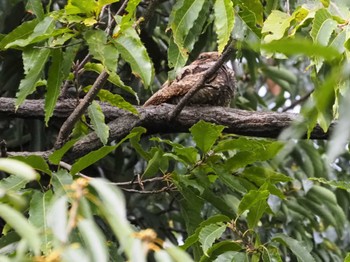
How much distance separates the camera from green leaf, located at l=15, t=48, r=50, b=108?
7.35ft

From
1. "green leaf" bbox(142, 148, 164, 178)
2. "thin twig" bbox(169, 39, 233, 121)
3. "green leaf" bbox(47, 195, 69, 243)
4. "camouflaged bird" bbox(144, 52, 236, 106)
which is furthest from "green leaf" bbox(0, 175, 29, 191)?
"green leaf" bbox(47, 195, 69, 243)

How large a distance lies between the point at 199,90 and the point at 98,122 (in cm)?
47

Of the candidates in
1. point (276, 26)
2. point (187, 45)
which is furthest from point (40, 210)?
point (276, 26)

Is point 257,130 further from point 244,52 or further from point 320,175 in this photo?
point 320,175

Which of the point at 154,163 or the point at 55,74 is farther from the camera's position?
the point at 154,163

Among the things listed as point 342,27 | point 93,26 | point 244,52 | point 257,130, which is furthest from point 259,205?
point 244,52

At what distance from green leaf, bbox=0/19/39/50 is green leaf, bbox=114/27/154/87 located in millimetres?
356

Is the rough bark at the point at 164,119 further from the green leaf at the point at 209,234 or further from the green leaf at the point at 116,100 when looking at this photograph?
the green leaf at the point at 209,234

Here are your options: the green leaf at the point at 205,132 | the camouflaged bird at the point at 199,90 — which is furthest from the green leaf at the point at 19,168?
the camouflaged bird at the point at 199,90

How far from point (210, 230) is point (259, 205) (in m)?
0.19

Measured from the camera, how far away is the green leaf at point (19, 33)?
7.70 feet

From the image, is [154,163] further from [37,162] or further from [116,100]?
[37,162]

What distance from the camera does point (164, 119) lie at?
2.79 meters

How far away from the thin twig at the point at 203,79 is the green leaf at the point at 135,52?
48cm
